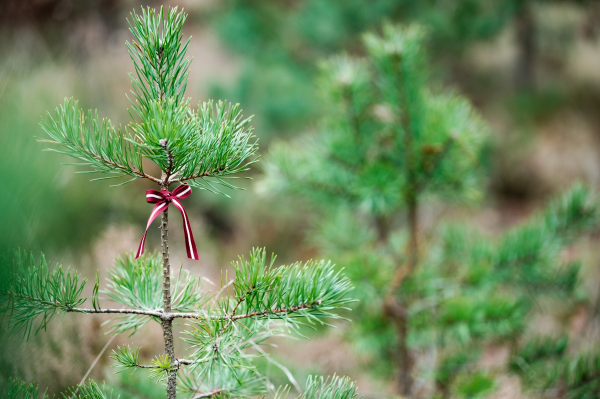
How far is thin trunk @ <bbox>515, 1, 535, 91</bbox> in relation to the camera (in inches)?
95.1

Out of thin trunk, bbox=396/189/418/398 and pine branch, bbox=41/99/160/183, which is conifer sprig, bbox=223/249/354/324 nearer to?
pine branch, bbox=41/99/160/183

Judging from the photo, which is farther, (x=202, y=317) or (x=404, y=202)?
(x=404, y=202)

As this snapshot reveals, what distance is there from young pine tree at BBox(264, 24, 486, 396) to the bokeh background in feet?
0.56

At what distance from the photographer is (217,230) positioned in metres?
2.82

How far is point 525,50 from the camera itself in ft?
8.68

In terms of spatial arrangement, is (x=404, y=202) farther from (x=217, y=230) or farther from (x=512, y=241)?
(x=217, y=230)

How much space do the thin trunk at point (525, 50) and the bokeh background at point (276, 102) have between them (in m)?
0.01

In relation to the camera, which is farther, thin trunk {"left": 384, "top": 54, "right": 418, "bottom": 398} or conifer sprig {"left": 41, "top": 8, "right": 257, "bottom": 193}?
thin trunk {"left": 384, "top": 54, "right": 418, "bottom": 398}

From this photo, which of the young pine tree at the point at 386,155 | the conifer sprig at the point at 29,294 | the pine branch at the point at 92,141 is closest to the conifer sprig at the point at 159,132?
the pine branch at the point at 92,141

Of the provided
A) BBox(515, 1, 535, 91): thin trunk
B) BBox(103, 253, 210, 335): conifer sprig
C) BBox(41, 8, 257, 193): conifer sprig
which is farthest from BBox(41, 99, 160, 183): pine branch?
BBox(515, 1, 535, 91): thin trunk

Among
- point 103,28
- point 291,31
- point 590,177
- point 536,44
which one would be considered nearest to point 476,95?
point 536,44

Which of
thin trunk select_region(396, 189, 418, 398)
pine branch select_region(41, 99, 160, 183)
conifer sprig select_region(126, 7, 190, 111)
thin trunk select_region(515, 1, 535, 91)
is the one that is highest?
thin trunk select_region(515, 1, 535, 91)

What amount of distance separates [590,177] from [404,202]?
8.34 ft

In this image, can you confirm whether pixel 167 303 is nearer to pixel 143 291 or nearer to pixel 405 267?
pixel 143 291
